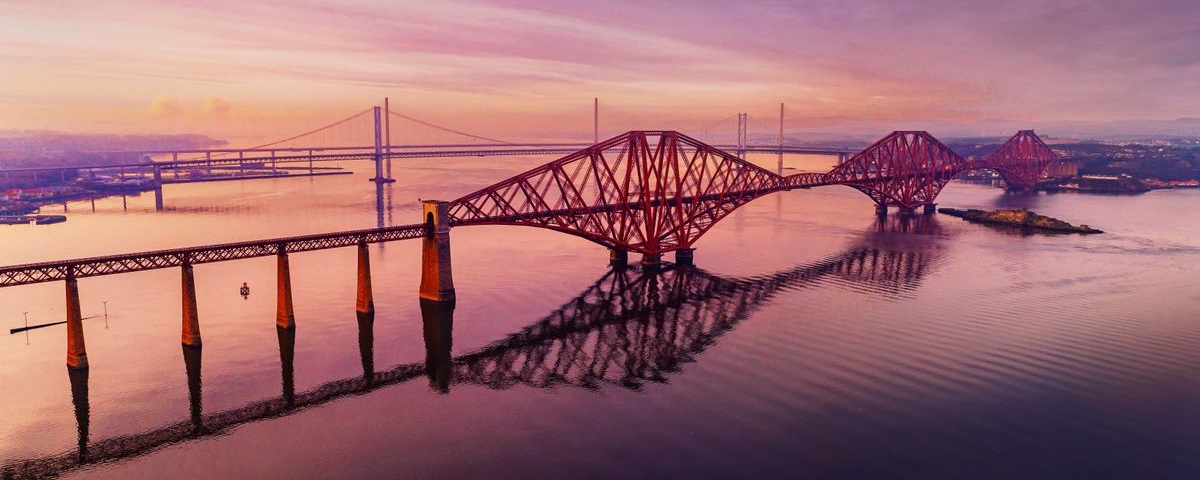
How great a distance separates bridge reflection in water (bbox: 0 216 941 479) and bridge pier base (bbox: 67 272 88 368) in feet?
2.91

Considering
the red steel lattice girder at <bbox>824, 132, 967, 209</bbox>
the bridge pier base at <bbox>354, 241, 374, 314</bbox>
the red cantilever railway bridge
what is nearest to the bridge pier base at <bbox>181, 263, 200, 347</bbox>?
the red cantilever railway bridge

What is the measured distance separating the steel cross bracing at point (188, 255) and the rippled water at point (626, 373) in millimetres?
6472

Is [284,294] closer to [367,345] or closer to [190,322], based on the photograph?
[190,322]

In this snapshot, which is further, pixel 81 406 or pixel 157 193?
pixel 157 193

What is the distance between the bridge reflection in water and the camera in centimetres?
4091

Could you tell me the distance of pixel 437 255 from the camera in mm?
67188

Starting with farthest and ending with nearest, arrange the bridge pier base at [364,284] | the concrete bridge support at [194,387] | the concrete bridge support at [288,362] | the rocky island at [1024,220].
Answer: the rocky island at [1024,220], the bridge pier base at [364,284], the concrete bridge support at [288,362], the concrete bridge support at [194,387]

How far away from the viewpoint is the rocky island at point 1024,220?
410 ft

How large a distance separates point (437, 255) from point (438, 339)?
11424 mm

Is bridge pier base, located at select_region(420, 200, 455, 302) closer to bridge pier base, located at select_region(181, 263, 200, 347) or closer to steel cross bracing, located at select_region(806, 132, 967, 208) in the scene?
bridge pier base, located at select_region(181, 263, 200, 347)

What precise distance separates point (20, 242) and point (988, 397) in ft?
402

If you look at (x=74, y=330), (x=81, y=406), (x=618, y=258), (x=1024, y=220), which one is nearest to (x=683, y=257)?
(x=618, y=258)

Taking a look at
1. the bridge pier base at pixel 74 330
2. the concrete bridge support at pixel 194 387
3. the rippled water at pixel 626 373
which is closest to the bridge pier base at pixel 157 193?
the rippled water at pixel 626 373

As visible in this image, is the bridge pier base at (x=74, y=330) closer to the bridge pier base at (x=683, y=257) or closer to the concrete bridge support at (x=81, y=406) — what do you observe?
the concrete bridge support at (x=81, y=406)
